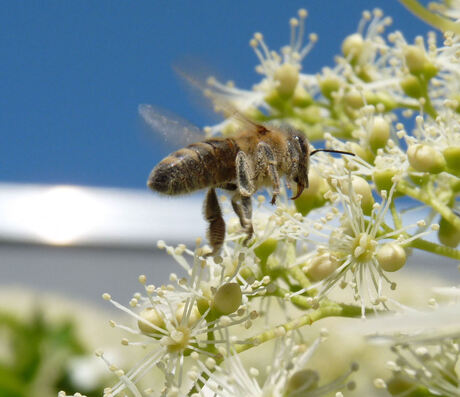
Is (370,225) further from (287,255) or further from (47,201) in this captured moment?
(47,201)

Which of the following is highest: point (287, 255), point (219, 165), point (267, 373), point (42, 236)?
point (42, 236)

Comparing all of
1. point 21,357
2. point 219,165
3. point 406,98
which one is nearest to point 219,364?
point 219,165

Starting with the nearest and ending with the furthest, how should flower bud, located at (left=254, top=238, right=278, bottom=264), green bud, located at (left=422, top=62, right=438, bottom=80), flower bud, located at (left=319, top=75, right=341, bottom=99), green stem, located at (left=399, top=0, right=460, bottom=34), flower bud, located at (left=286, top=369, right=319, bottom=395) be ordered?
1. green stem, located at (left=399, top=0, right=460, bottom=34)
2. flower bud, located at (left=286, top=369, right=319, bottom=395)
3. flower bud, located at (left=254, top=238, right=278, bottom=264)
4. green bud, located at (left=422, top=62, right=438, bottom=80)
5. flower bud, located at (left=319, top=75, right=341, bottom=99)

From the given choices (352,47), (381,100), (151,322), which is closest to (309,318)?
(151,322)

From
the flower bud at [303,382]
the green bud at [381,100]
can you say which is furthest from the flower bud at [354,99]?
the flower bud at [303,382]

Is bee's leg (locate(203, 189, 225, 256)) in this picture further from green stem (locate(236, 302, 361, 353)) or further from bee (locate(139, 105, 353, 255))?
green stem (locate(236, 302, 361, 353))

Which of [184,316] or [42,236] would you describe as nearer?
[184,316]

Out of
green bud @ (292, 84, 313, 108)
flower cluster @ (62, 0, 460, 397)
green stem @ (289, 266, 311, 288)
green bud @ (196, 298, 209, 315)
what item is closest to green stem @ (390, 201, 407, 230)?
flower cluster @ (62, 0, 460, 397)
